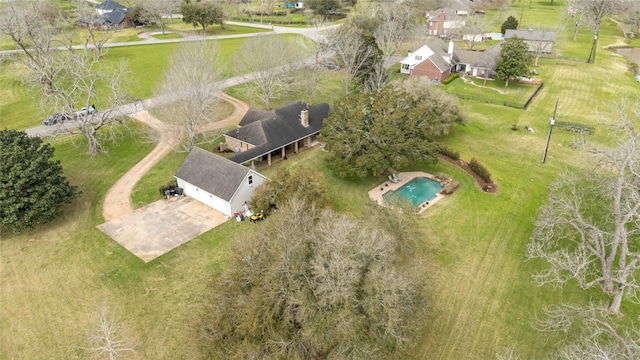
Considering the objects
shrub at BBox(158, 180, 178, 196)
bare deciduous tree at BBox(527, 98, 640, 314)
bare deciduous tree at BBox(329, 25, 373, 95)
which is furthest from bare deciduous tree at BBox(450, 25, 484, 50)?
shrub at BBox(158, 180, 178, 196)

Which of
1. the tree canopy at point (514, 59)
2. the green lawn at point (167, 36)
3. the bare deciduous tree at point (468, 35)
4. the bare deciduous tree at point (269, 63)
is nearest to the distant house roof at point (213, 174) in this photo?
the bare deciduous tree at point (269, 63)

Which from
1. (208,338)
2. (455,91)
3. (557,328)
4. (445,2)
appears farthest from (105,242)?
(445,2)

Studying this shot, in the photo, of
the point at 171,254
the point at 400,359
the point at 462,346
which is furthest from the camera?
the point at 171,254

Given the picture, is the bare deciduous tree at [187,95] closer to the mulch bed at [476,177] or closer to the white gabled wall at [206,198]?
the white gabled wall at [206,198]

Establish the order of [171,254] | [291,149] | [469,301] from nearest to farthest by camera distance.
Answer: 1. [469,301]
2. [171,254]
3. [291,149]

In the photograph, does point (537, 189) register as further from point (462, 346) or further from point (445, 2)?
point (445, 2)

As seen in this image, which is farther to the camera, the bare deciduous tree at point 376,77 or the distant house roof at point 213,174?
the bare deciduous tree at point 376,77
